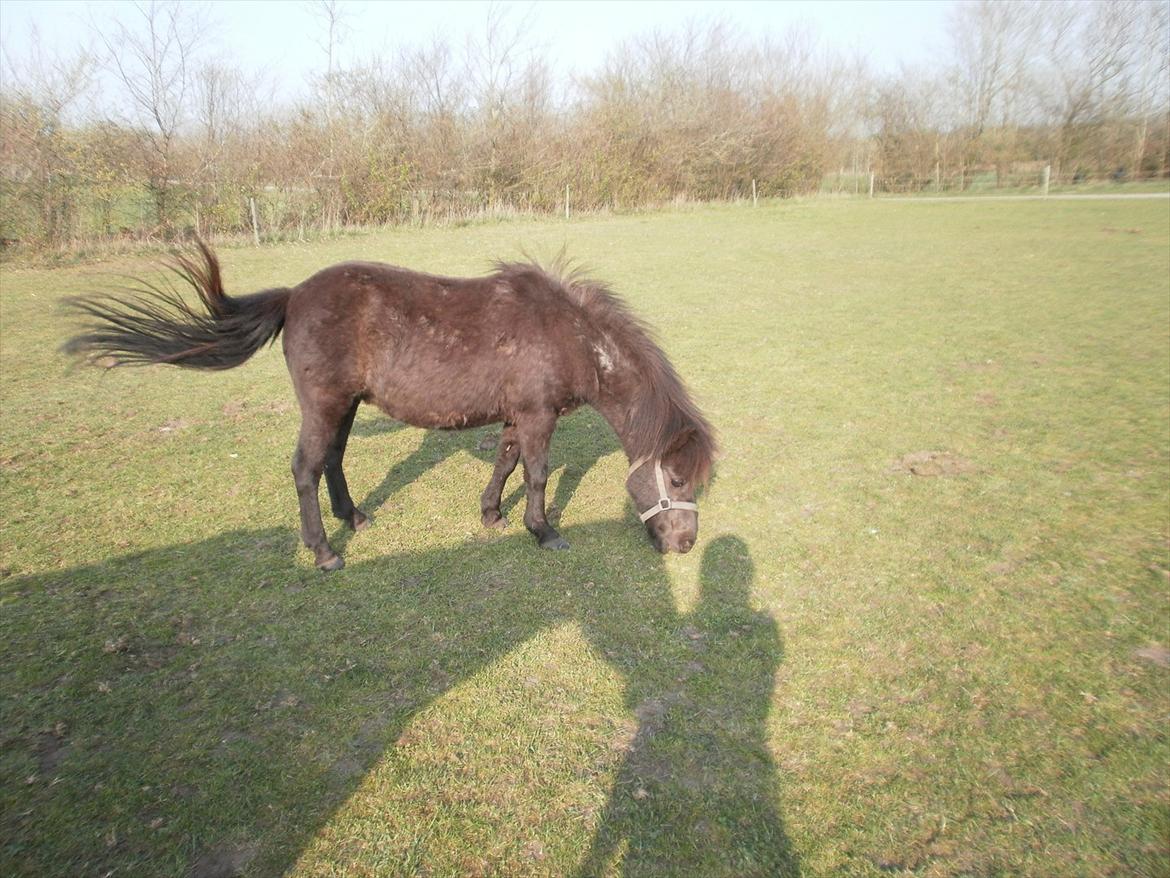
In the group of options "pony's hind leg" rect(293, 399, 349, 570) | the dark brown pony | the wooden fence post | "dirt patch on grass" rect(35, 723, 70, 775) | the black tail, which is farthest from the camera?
the wooden fence post

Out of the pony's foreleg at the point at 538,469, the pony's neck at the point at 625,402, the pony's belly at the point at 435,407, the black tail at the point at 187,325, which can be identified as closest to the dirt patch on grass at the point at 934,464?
the pony's neck at the point at 625,402

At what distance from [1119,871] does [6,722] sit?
15.6 ft

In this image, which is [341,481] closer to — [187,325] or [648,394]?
[187,325]

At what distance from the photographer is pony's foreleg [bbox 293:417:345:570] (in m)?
4.25

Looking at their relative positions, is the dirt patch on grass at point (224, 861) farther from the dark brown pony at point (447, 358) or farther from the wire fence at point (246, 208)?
the wire fence at point (246, 208)

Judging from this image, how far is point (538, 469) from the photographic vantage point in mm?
4656

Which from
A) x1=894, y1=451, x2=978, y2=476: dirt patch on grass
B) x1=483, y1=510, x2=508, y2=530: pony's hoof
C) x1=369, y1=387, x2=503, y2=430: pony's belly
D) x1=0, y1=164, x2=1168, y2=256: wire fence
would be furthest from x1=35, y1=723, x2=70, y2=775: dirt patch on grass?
x1=0, y1=164, x2=1168, y2=256: wire fence

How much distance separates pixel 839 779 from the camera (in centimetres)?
279

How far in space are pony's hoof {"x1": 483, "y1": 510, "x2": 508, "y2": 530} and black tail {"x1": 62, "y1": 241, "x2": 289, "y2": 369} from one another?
79.0 inches

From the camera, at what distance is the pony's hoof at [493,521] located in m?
4.95

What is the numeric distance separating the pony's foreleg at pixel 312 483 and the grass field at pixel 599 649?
0.19 m

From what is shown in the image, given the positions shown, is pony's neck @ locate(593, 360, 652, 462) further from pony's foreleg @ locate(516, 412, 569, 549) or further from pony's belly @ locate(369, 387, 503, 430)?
pony's belly @ locate(369, 387, 503, 430)

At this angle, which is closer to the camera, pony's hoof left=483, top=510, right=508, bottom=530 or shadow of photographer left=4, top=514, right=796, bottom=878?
shadow of photographer left=4, top=514, right=796, bottom=878

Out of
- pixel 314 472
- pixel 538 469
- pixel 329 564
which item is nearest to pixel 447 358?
pixel 538 469
